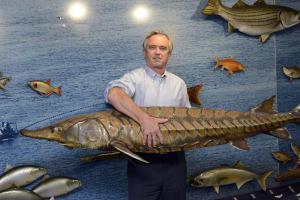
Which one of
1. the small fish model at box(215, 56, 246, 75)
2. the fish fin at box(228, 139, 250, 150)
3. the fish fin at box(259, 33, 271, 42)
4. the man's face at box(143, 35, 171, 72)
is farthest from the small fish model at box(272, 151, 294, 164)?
the man's face at box(143, 35, 171, 72)

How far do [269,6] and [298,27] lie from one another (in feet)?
1.68

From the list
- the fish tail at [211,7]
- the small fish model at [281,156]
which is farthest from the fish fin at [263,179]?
the fish tail at [211,7]

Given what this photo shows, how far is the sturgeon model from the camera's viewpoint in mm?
1643

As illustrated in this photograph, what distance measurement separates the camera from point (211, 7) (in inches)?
121

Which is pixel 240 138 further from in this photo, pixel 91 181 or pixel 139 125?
pixel 91 181

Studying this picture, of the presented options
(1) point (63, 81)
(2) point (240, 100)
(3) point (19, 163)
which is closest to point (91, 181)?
(3) point (19, 163)

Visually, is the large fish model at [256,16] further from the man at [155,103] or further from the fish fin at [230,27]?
the man at [155,103]

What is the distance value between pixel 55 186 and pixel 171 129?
135cm

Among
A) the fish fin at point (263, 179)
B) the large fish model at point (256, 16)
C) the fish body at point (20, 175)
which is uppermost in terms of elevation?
the large fish model at point (256, 16)

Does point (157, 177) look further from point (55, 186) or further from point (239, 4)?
point (239, 4)

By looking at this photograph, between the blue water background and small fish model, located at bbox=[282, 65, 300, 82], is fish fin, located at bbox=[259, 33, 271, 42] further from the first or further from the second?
small fish model, located at bbox=[282, 65, 300, 82]

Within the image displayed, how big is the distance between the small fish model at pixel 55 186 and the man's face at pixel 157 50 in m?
1.29

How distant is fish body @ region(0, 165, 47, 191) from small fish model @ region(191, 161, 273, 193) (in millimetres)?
1463

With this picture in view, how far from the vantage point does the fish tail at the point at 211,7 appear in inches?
121
